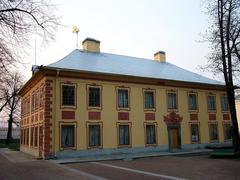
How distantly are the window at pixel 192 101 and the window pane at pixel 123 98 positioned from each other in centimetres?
703

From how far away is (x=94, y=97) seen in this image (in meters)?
24.9

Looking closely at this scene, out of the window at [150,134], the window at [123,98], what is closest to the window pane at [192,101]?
the window at [150,134]

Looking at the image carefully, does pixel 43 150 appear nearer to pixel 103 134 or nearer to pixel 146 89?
pixel 103 134

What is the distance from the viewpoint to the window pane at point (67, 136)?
23056mm

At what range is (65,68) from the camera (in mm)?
23344

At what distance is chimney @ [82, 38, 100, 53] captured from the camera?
29.7 m

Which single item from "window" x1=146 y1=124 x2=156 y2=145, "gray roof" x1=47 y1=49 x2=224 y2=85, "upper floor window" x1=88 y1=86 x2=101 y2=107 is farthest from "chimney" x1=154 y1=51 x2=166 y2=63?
"upper floor window" x1=88 y1=86 x2=101 y2=107

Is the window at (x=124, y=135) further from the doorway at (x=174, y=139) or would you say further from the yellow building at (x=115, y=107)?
the doorway at (x=174, y=139)

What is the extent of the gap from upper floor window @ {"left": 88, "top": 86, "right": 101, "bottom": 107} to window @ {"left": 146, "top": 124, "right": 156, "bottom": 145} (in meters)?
5.15

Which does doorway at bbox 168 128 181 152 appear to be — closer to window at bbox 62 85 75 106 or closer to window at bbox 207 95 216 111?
window at bbox 207 95 216 111

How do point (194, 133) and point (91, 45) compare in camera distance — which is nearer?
point (194, 133)

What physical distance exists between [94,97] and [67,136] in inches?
148

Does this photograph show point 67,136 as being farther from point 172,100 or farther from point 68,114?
point 172,100

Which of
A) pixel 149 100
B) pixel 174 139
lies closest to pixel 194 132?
pixel 174 139
